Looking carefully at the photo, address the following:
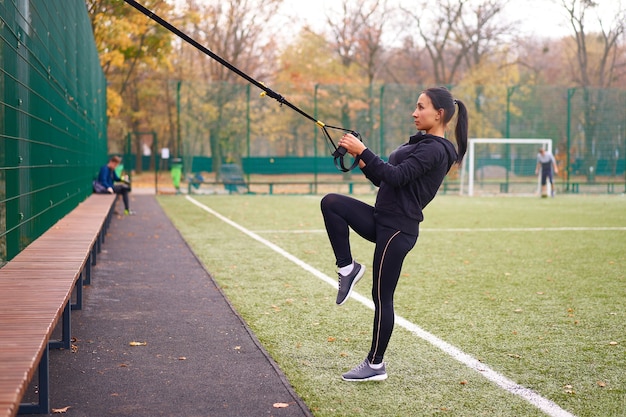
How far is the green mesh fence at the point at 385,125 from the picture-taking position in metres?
28.7

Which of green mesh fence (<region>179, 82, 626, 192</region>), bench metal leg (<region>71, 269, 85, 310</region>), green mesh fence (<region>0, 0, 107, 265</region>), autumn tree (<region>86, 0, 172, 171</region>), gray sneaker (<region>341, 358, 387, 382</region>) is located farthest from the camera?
green mesh fence (<region>179, 82, 626, 192</region>)

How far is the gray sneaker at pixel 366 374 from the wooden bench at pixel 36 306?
1.74 m

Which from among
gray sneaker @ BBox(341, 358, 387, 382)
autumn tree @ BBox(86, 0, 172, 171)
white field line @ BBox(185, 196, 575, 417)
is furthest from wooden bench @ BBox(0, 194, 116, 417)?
autumn tree @ BBox(86, 0, 172, 171)

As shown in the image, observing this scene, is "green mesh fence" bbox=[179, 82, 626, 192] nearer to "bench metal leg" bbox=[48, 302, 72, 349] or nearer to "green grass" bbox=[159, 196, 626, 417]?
"green grass" bbox=[159, 196, 626, 417]

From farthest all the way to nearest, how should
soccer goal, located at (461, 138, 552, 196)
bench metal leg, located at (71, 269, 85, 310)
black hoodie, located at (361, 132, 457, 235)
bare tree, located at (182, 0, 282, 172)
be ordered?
bare tree, located at (182, 0, 282, 172) → soccer goal, located at (461, 138, 552, 196) → bench metal leg, located at (71, 269, 85, 310) → black hoodie, located at (361, 132, 457, 235)

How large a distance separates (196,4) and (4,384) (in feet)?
126

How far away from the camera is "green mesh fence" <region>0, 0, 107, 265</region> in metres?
6.21

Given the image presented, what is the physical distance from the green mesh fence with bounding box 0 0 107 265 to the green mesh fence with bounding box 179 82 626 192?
1501cm

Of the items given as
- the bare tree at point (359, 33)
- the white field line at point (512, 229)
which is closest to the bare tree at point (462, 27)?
the bare tree at point (359, 33)

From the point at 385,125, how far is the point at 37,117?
23455 mm

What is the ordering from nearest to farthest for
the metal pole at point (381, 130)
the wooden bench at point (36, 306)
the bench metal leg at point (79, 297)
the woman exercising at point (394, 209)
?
1. the wooden bench at point (36, 306)
2. the woman exercising at point (394, 209)
3. the bench metal leg at point (79, 297)
4. the metal pole at point (381, 130)

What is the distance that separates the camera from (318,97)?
30.9 meters

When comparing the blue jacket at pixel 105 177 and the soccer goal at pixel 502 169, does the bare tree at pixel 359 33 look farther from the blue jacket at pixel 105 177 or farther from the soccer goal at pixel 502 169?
the blue jacket at pixel 105 177

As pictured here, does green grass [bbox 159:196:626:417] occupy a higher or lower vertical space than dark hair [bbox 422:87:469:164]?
lower
